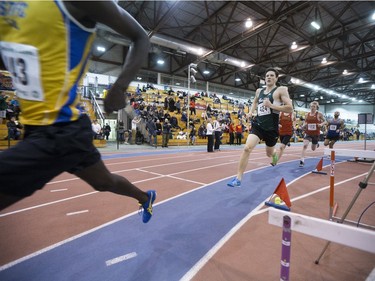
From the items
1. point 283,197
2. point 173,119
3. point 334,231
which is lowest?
point 283,197

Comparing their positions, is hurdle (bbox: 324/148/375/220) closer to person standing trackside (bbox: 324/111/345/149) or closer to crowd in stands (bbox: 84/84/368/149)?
person standing trackside (bbox: 324/111/345/149)

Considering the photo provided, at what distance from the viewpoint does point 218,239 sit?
7.46ft

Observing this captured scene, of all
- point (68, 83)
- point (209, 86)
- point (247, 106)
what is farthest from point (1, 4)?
point (209, 86)

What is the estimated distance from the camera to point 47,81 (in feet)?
3.56

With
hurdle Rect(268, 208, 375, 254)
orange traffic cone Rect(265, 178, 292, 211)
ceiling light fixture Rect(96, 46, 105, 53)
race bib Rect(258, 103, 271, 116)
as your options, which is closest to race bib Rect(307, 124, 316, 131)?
race bib Rect(258, 103, 271, 116)

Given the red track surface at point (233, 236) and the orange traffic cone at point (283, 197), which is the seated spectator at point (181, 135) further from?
the orange traffic cone at point (283, 197)

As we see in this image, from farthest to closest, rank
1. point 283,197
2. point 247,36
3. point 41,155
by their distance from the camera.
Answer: point 247,36 → point 283,197 → point 41,155

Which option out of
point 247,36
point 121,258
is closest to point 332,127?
point 121,258

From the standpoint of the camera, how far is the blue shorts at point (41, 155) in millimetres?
995

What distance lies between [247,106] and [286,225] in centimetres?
2655

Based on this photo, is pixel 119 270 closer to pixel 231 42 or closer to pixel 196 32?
pixel 231 42

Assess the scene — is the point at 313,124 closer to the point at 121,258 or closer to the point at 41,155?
the point at 121,258

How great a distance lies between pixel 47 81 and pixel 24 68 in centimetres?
12

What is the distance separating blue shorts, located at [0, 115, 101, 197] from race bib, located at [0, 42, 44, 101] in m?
0.17
